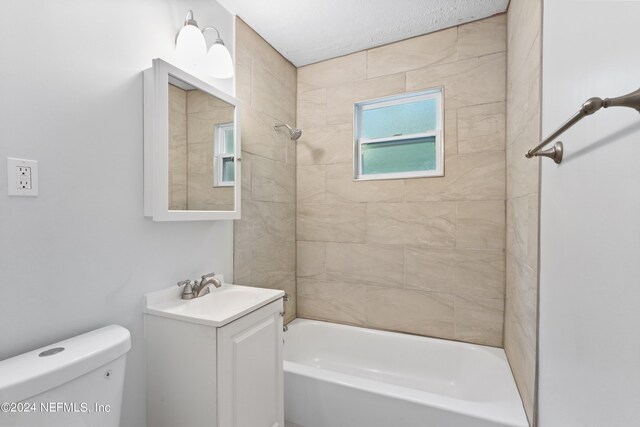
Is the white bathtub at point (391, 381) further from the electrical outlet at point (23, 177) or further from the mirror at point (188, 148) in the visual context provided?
the electrical outlet at point (23, 177)

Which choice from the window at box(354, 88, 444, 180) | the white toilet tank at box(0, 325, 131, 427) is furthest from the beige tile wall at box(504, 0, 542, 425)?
the white toilet tank at box(0, 325, 131, 427)

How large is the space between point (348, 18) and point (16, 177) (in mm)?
1866

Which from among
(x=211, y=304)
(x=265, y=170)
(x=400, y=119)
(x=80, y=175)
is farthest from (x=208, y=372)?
(x=400, y=119)

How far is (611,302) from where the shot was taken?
0.63m

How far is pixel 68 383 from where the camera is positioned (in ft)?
2.76

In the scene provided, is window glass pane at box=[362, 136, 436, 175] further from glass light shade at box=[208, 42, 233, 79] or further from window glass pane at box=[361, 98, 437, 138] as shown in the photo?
glass light shade at box=[208, 42, 233, 79]

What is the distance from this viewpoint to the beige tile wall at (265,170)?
1880mm

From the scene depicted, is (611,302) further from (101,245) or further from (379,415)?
(101,245)

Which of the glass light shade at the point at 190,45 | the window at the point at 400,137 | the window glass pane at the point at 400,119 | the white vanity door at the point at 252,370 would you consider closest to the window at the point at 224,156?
the glass light shade at the point at 190,45

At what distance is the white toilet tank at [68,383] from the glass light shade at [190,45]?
1261 mm

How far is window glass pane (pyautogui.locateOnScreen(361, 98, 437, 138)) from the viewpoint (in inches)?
83.5

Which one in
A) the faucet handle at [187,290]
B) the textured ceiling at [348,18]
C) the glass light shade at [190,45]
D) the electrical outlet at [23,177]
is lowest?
the faucet handle at [187,290]

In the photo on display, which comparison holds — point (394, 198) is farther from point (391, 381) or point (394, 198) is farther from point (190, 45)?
point (190, 45)

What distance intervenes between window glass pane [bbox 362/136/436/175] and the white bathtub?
122 centimetres
